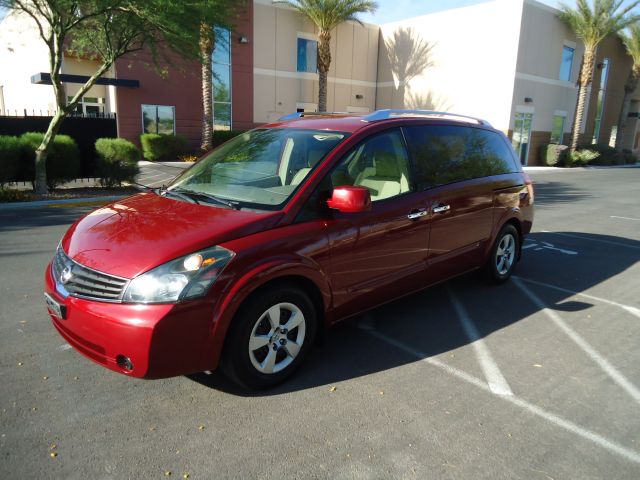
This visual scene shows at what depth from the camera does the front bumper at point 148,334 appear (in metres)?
2.73

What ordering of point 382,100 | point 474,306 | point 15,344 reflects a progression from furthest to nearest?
point 382,100 < point 474,306 < point 15,344

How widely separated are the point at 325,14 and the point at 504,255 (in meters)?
22.8

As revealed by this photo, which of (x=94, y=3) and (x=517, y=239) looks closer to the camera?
(x=517, y=239)

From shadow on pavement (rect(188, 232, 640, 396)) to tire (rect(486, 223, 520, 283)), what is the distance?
0.15 metres

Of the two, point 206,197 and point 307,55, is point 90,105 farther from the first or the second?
point 206,197

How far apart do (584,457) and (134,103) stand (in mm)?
22485

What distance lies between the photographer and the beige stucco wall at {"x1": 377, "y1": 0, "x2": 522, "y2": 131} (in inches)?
998

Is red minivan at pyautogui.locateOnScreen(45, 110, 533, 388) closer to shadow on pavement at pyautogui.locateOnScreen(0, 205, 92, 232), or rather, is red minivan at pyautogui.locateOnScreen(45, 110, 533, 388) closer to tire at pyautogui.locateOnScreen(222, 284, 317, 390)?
tire at pyautogui.locateOnScreen(222, 284, 317, 390)

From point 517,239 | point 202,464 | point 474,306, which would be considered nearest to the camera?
point 202,464

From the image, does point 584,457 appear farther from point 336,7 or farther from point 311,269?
point 336,7

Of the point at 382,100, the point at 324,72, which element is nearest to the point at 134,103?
the point at 324,72

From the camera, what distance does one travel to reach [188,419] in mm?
2965

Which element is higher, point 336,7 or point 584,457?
point 336,7

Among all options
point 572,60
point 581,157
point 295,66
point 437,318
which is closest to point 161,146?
point 295,66
